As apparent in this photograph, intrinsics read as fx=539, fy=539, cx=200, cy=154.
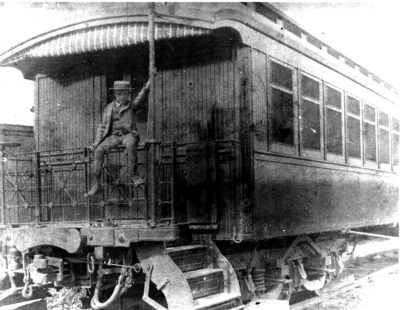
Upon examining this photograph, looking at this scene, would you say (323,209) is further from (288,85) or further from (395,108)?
(395,108)

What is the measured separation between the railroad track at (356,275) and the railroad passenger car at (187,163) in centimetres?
27

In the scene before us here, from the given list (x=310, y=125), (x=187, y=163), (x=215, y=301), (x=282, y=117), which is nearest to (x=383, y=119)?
(x=310, y=125)

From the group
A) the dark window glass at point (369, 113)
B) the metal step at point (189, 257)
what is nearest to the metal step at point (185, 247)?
the metal step at point (189, 257)

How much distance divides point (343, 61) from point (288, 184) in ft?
13.3

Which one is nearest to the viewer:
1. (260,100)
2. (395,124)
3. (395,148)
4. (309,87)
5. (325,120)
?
(260,100)

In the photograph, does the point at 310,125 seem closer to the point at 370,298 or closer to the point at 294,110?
the point at 294,110

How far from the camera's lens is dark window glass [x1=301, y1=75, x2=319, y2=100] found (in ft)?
24.8

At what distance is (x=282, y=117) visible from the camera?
705 centimetres

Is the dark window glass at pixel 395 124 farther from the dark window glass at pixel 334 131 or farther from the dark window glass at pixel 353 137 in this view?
the dark window glass at pixel 334 131

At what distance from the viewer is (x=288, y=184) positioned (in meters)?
6.93

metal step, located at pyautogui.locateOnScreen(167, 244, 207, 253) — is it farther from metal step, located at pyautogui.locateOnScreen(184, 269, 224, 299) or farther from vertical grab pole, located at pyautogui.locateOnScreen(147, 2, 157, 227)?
vertical grab pole, located at pyautogui.locateOnScreen(147, 2, 157, 227)

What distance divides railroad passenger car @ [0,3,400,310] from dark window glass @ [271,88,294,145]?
0.03 meters

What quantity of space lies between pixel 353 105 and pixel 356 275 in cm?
351

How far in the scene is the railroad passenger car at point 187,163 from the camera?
5633 mm
